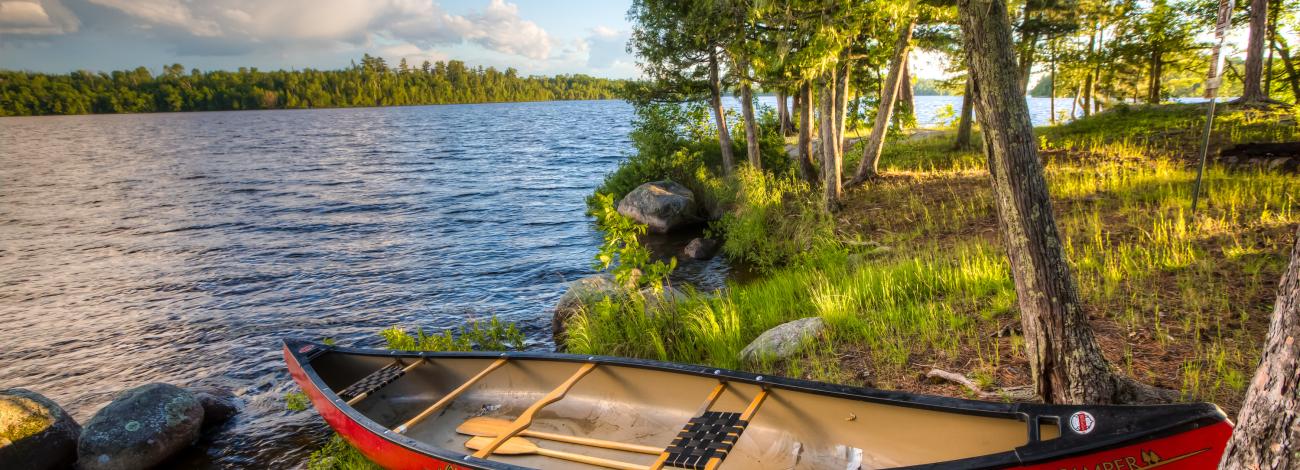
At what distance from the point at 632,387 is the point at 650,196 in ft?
39.2

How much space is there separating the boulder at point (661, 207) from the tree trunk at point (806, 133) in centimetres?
341

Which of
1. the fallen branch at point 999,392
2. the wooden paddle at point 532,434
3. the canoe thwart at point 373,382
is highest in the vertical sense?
the fallen branch at point 999,392

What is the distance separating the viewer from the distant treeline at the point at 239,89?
130875 mm

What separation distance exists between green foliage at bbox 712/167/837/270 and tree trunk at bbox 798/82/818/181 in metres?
0.35

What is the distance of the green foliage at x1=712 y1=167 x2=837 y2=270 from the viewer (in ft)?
39.9

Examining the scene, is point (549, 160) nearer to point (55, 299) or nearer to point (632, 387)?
point (55, 299)

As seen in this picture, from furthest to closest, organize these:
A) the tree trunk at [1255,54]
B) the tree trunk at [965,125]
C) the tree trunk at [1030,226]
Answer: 1. the tree trunk at [965,125]
2. the tree trunk at [1255,54]
3. the tree trunk at [1030,226]

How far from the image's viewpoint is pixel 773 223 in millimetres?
13875

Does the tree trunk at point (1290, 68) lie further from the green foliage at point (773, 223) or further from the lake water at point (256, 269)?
the lake water at point (256, 269)

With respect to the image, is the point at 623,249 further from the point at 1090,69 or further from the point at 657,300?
the point at 1090,69

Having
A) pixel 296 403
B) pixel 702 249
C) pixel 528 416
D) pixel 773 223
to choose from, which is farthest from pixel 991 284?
pixel 296 403

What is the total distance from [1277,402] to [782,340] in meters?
4.81

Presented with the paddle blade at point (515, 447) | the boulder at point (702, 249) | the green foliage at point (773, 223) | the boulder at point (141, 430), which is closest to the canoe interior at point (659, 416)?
the paddle blade at point (515, 447)

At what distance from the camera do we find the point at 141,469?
7.12 metres
